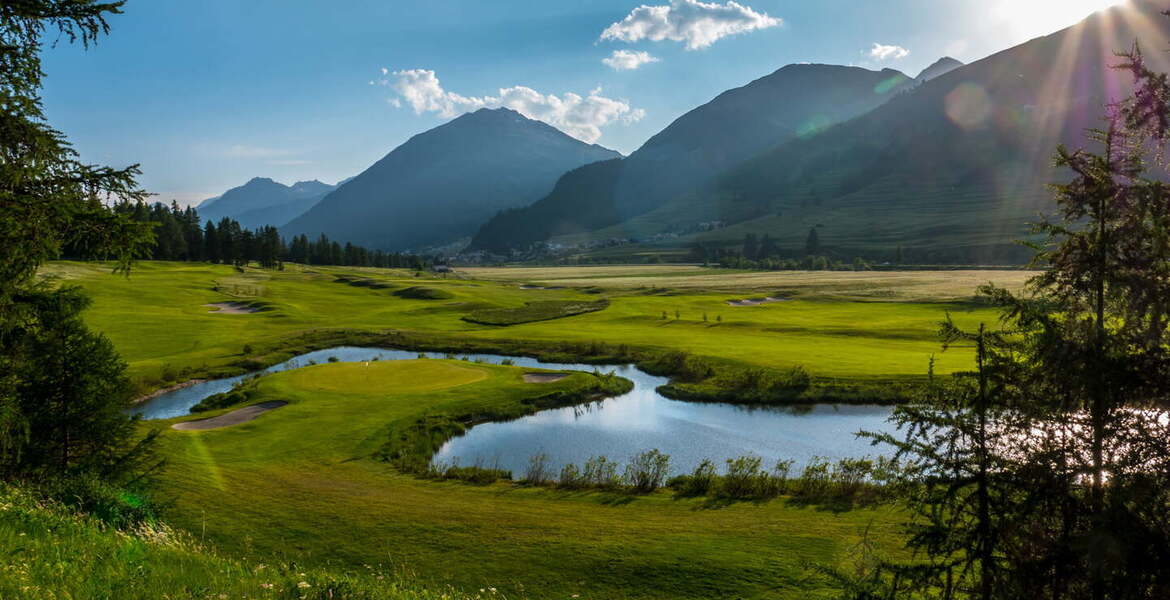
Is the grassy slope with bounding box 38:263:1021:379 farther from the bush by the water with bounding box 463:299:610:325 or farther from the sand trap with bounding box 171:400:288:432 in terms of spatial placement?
the sand trap with bounding box 171:400:288:432

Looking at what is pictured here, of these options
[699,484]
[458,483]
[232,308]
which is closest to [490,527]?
[458,483]

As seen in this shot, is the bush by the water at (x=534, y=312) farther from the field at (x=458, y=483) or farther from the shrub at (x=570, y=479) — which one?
the shrub at (x=570, y=479)

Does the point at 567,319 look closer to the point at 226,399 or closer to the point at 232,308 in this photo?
the point at 232,308

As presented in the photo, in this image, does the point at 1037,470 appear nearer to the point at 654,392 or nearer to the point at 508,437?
the point at 508,437

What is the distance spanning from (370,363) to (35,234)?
45.5m

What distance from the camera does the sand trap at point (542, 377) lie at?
5372 cm

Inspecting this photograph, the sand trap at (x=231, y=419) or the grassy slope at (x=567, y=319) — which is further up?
the grassy slope at (x=567, y=319)

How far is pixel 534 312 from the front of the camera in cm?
10406

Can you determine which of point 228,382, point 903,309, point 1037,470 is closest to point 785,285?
point 903,309

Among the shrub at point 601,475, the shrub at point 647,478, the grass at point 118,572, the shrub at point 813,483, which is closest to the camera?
the grass at point 118,572

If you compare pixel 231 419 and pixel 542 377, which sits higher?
pixel 542 377

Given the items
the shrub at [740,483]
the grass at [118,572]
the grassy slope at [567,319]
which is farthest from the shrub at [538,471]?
the grassy slope at [567,319]

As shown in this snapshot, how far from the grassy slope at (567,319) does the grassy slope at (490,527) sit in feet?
103

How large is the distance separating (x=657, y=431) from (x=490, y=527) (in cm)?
2124
